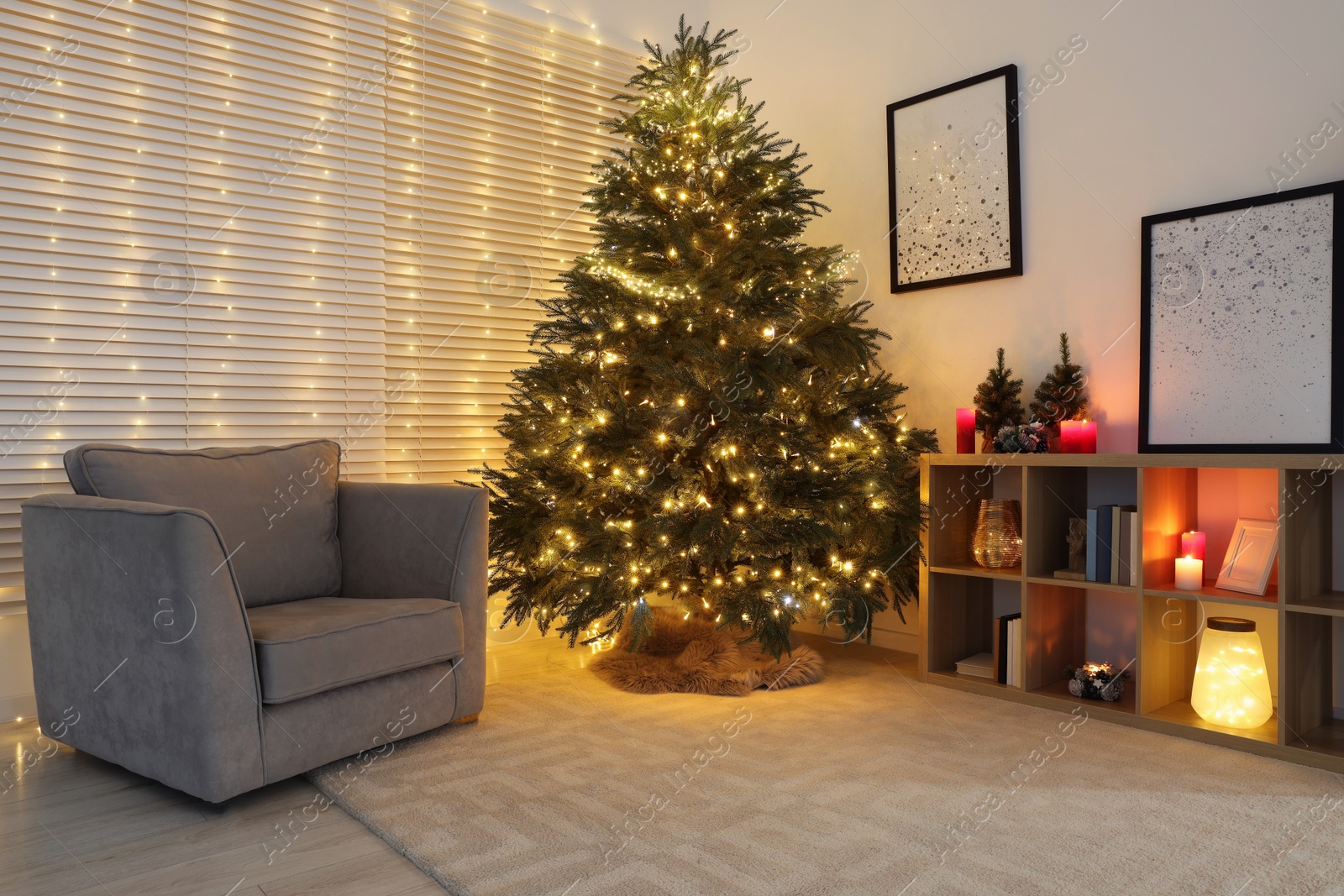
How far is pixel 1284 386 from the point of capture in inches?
100

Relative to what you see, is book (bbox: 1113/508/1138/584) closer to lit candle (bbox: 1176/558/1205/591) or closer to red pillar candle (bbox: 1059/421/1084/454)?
lit candle (bbox: 1176/558/1205/591)

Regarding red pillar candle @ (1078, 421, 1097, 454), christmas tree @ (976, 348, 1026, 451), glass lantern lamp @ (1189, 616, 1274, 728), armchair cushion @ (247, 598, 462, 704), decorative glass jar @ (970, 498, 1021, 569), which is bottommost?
glass lantern lamp @ (1189, 616, 1274, 728)

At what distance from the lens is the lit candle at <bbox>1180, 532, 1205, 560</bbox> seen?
2.61 metres

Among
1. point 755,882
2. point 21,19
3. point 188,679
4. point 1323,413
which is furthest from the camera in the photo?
point 21,19

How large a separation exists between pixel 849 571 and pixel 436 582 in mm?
1311

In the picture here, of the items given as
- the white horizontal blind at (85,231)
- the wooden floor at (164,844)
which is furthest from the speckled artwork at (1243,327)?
the white horizontal blind at (85,231)

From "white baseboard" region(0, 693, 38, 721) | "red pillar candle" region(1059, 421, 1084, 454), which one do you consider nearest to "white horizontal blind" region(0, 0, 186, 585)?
"white baseboard" region(0, 693, 38, 721)

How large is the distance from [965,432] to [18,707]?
3024mm

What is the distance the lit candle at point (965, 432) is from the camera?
3045mm

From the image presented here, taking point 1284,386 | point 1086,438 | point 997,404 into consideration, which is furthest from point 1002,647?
point 1284,386

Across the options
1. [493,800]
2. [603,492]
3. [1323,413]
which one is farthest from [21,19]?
[1323,413]

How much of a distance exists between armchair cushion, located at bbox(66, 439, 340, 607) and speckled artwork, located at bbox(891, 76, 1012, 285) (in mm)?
2298

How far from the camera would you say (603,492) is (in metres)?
2.95

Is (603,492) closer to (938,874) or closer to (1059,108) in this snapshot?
(938,874)
